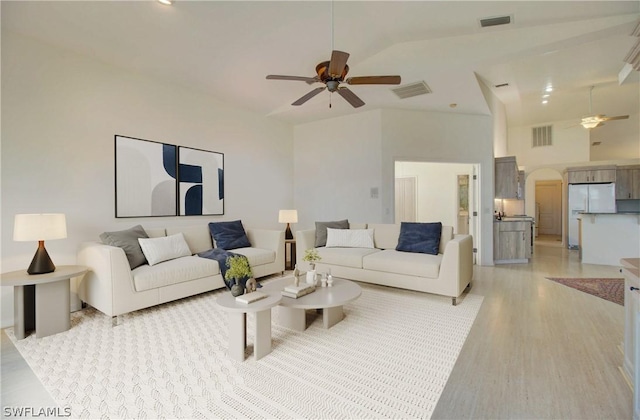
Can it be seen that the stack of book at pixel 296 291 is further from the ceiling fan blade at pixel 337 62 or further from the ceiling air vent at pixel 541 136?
the ceiling air vent at pixel 541 136

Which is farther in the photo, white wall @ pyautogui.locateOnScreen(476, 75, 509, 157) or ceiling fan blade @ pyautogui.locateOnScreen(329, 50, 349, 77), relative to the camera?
white wall @ pyautogui.locateOnScreen(476, 75, 509, 157)

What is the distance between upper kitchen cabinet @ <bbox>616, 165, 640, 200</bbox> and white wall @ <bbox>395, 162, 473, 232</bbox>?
162 inches

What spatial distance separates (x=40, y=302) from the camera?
2678 mm

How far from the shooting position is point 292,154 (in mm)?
6484

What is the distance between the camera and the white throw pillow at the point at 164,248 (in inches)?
136

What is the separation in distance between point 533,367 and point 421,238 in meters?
2.14

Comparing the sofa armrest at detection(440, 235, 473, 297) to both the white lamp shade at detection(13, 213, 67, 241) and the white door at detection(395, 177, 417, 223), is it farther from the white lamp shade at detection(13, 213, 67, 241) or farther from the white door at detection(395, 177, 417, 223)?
the white door at detection(395, 177, 417, 223)

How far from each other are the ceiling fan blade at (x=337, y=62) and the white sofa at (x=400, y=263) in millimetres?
2295

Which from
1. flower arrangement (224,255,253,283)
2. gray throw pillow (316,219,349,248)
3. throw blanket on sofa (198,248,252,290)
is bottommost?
throw blanket on sofa (198,248,252,290)

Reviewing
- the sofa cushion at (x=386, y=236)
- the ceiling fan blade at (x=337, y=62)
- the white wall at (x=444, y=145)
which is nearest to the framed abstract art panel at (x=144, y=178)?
the ceiling fan blade at (x=337, y=62)

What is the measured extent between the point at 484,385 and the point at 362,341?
0.95m

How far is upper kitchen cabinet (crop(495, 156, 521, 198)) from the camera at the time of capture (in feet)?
19.7

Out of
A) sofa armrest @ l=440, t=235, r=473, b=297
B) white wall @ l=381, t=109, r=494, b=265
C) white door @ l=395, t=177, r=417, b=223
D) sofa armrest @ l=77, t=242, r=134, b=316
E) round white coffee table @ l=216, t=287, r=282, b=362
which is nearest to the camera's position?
round white coffee table @ l=216, t=287, r=282, b=362

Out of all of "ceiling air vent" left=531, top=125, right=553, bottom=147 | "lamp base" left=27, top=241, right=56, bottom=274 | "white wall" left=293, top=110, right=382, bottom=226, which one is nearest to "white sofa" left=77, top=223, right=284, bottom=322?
"lamp base" left=27, top=241, right=56, bottom=274
